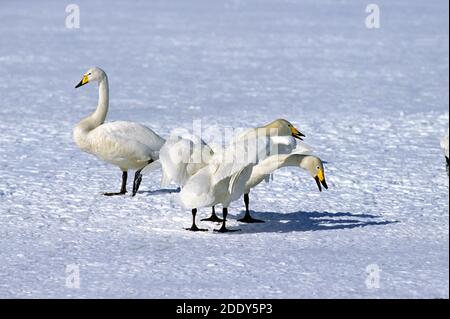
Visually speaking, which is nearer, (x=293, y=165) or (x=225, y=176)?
(x=225, y=176)

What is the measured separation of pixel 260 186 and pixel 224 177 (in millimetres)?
1815

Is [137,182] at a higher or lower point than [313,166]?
lower

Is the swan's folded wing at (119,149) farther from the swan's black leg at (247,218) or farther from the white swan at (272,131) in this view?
the swan's black leg at (247,218)

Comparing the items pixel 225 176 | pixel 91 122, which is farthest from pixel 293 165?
pixel 91 122

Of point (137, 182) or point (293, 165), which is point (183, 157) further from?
point (137, 182)

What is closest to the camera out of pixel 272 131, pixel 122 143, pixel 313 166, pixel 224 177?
pixel 224 177

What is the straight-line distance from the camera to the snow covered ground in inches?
202

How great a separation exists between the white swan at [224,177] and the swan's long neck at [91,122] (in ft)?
4.94

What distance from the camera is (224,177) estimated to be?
18.6 feet

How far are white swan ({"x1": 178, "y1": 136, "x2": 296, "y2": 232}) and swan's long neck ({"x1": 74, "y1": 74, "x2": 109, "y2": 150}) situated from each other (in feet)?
4.94

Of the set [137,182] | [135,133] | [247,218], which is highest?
[135,133]

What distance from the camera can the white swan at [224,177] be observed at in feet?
18.6

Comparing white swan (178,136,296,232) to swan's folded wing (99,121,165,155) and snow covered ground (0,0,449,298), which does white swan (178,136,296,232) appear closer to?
snow covered ground (0,0,449,298)
